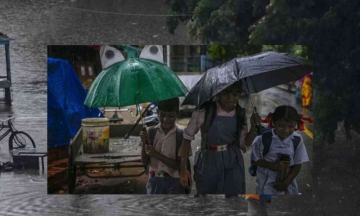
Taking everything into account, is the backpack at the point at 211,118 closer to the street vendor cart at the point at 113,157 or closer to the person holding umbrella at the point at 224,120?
the person holding umbrella at the point at 224,120

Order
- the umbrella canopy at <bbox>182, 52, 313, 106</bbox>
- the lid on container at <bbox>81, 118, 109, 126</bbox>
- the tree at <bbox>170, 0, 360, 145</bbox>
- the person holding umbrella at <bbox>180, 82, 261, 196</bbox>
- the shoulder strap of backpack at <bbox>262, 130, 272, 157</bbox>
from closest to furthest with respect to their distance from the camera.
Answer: the umbrella canopy at <bbox>182, 52, 313, 106</bbox> → the person holding umbrella at <bbox>180, 82, 261, 196</bbox> → the shoulder strap of backpack at <bbox>262, 130, 272, 157</bbox> → the lid on container at <bbox>81, 118, 109, 126</bbox> → the tree at <bbox>170, 0, 360, 145</bbox>

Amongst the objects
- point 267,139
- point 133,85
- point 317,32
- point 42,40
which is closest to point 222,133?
point 267,139

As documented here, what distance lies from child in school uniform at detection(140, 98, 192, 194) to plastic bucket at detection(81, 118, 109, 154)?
0.35 m

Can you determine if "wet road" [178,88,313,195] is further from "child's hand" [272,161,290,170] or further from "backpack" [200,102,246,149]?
"child's hand" [272,161,290,170]

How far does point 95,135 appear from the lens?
5.09 metres

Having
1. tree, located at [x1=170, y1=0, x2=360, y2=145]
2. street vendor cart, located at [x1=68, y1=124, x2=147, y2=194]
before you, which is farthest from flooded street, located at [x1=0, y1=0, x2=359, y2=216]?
street vendor cart, located at [x1=68, y1=124, x2=147, y2=194]

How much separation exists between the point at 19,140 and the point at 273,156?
2.33 m

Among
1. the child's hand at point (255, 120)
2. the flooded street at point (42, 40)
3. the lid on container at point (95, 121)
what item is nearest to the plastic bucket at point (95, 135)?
the lid on container at point (95, 121)

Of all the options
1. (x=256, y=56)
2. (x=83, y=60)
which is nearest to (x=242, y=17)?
(x=256, y=56)

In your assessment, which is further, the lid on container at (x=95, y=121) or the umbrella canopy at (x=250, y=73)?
the lid on container at (x=95, y=121)

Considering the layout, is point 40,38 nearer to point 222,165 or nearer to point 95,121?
point 95,121

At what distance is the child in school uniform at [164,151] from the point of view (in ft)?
16.1

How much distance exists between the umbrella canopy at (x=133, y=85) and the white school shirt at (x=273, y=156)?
2.46 feet

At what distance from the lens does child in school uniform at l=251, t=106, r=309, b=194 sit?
4891 millimetres
